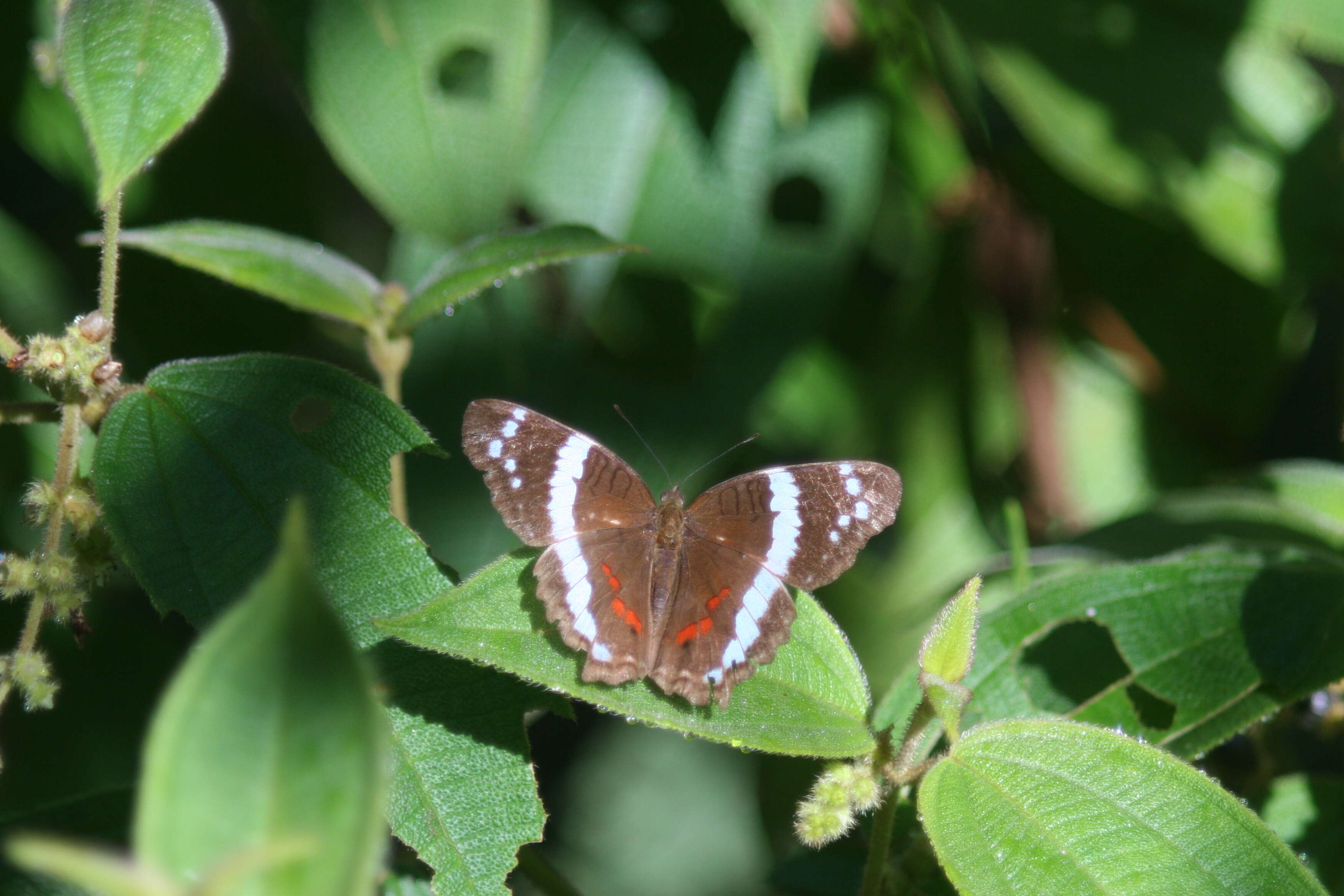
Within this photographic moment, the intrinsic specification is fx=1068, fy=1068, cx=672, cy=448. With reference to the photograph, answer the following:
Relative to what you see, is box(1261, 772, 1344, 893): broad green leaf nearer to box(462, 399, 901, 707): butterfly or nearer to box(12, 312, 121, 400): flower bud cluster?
box(462, 399, 901, 707): butterfly

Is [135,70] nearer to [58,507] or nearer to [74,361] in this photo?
[74,361]

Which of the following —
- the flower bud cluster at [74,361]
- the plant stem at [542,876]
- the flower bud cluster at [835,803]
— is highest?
the flower bud cluster at [74,361]

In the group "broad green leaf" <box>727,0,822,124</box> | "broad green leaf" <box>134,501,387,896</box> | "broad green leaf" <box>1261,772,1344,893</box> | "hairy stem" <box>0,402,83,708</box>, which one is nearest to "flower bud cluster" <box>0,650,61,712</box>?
"hairy stem" <box>0,402,83,708</box>

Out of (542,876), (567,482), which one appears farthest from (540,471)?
(542,876)

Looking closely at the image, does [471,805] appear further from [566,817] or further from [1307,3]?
[1307,3]

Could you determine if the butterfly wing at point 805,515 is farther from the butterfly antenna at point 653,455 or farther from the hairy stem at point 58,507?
the hairy stem at point 58,507

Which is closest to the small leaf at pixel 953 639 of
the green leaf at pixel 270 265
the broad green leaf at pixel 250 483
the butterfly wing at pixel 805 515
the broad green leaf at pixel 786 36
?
the butterfly wing at pixel 805 515
